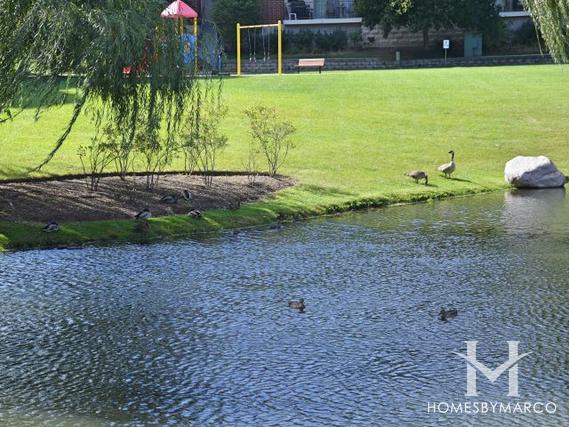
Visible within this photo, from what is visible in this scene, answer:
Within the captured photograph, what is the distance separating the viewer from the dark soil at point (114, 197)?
24.3m

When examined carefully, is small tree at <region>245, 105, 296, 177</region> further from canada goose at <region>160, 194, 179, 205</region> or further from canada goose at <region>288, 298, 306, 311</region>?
canada goose at <region>288, 298, 306, 311</region>

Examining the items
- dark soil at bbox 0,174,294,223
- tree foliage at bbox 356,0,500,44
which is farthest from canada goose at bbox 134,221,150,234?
tree foliage at bbox 356,0,500,44

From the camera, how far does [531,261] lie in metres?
20.6

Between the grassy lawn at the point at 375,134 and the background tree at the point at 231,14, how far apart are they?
92.0 feet

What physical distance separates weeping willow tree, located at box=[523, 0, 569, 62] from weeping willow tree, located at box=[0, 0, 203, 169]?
8.42 metres

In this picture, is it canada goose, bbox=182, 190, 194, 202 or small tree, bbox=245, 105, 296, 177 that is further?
small tree, bbox=245, 105, 296, 177

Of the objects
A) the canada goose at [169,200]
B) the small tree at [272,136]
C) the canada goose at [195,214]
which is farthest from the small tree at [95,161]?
the small tree at [272,136]

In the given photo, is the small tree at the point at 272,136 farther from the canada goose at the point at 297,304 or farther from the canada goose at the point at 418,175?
the canada goose at the point at 297,304

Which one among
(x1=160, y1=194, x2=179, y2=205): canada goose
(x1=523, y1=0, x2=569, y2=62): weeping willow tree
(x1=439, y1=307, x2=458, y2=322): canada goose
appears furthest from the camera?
(x1=160, y1=194, x2=179, y2=205): canada goose

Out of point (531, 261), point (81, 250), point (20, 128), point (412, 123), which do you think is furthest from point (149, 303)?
point (412, 123)

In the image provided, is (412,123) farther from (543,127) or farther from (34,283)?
(34,283)

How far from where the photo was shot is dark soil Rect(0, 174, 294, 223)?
79.7 feet

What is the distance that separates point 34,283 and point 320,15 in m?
74.0

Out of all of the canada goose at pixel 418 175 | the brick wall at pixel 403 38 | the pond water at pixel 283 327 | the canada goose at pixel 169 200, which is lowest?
the pond water at pixel 283 327
